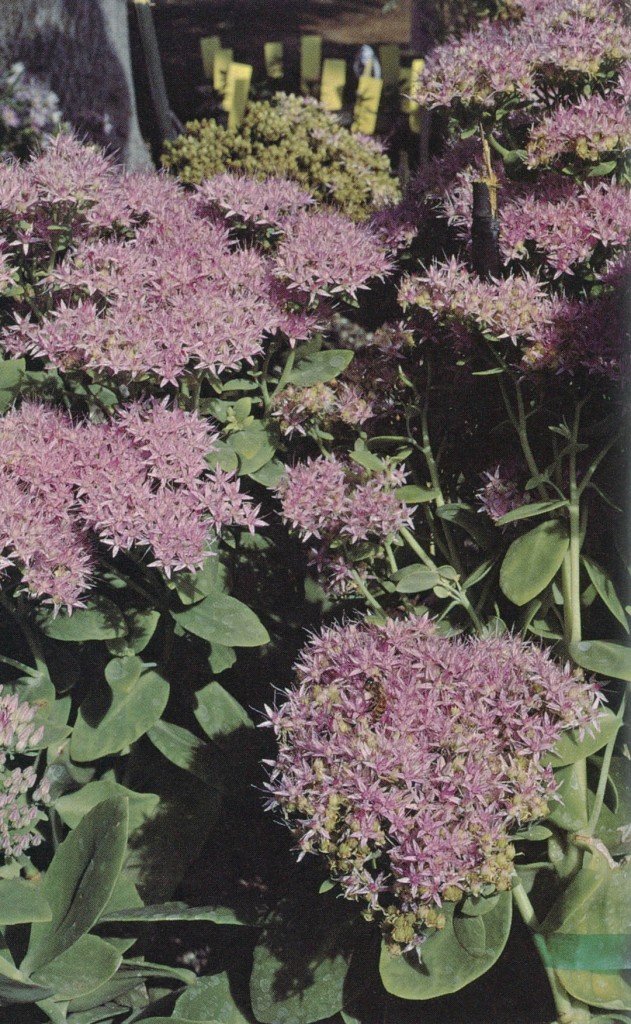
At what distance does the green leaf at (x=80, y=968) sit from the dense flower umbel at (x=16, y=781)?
12cm

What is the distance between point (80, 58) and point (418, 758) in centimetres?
241

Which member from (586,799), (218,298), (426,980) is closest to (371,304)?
(218,298)

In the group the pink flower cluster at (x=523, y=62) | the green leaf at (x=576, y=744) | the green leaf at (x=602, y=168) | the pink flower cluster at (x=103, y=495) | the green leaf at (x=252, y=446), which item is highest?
the pink flower cluster at (x=523, y=62)

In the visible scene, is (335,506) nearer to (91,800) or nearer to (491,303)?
(491,303)

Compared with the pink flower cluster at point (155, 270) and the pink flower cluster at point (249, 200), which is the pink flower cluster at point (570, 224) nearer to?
the pink flower cluster at point (155, 270)

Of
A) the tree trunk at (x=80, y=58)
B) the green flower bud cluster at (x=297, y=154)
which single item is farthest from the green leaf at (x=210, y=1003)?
the tree trunk at (x=80, y=58)

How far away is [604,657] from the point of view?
1050mm

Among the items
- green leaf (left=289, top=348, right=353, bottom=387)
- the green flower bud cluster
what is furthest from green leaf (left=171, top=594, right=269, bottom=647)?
the green flower bud cluster

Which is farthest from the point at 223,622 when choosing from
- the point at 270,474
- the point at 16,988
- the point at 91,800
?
the point at 16,988

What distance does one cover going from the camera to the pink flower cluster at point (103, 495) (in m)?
0.98

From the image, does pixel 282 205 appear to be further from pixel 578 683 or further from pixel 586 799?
pixel 586 799

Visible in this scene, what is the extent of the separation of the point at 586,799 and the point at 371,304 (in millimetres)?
726

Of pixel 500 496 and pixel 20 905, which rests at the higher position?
pixel 500 496

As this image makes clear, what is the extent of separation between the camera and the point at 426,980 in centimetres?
98
